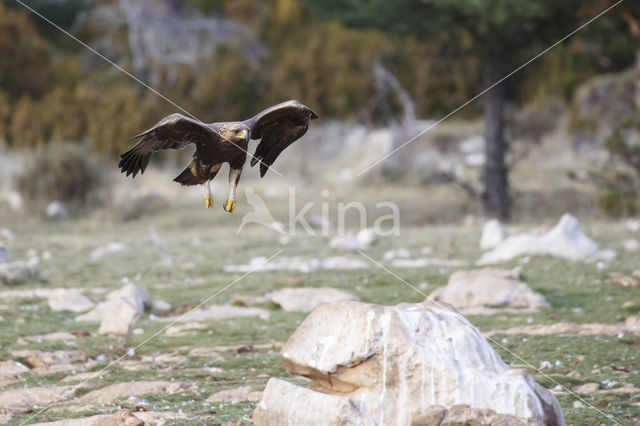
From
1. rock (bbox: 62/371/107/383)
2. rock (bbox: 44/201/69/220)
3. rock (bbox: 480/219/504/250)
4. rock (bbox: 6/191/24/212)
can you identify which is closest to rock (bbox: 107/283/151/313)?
rock (bbox: 62/371/107/383)

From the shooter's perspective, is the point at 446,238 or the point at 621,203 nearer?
Answer: the point at 446,238

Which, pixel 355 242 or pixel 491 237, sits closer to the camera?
pixel 491 237

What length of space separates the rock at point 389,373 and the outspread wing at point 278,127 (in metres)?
2.05

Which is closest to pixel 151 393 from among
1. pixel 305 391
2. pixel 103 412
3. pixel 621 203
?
pixel 103 412

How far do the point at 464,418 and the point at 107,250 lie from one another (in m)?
7.83

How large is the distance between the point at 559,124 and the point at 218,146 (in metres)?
14.7

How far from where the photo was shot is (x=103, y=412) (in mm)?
4684

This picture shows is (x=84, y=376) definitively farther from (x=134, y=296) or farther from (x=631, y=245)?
(x=631, y=245)

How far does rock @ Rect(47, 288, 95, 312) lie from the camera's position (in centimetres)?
752

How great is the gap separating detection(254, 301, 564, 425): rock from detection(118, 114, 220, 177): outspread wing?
1718mm

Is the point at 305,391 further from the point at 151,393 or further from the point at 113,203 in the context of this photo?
the point at 113,203

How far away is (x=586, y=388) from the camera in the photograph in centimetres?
512

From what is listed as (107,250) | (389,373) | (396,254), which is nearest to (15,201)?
(107,250)

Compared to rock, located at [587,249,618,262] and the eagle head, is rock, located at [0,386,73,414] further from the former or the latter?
rock, located at [587,249,618,262]
